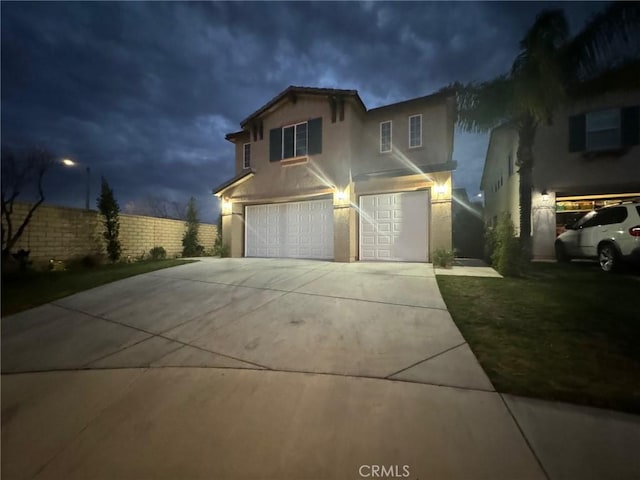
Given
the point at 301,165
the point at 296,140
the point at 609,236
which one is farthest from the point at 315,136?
the point at 609,236

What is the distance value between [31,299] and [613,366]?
10172mm

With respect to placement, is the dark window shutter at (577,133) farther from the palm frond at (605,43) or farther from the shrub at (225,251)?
the shrub at (225,251)

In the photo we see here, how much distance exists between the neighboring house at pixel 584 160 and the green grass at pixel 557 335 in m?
4.98

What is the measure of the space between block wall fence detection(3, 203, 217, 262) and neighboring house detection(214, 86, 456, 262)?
4.17 metres

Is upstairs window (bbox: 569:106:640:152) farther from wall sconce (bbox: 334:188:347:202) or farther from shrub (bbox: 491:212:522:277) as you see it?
wall sconce (bbox: 334:188:347:202)

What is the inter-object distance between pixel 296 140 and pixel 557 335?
10.1 metres

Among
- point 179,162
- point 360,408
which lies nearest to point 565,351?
point 360,408

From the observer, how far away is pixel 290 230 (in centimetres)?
1145

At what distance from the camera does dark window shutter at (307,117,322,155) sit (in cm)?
1031

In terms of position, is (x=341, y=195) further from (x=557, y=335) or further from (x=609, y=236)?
(x=609, y=236)

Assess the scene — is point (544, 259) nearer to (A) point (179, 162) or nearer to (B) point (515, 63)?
(B) point (515, 63)

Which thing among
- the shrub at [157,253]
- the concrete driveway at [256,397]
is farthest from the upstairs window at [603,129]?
the shrub at [157,253]

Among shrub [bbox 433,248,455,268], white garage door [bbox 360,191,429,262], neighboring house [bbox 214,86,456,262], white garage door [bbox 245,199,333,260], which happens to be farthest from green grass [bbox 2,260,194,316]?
shrub [bbox 433,248,455,268]

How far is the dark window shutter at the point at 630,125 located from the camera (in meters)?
9.22
